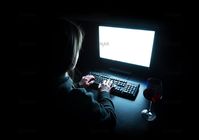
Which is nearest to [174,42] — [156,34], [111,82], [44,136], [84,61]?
[156,34]

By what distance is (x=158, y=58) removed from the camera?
51.5 inches

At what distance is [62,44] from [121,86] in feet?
1.93

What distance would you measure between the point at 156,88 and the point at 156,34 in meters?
0.39

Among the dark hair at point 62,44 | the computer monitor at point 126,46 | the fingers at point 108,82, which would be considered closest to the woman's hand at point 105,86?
the fingers at point 108,82

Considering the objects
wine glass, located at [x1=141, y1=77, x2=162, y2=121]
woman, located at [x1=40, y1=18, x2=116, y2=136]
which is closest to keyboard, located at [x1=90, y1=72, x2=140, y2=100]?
wine glass, located at [x1=141, y1=77, x2=162, y2=121]

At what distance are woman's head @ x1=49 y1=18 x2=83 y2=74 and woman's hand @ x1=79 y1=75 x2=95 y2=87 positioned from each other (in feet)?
1.43

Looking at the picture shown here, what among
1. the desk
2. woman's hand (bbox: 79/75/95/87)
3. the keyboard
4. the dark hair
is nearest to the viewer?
the dark hair

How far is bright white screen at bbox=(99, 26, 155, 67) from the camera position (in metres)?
1.22

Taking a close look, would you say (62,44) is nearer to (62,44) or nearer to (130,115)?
(62,44)

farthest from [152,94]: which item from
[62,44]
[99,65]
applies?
[99,65]

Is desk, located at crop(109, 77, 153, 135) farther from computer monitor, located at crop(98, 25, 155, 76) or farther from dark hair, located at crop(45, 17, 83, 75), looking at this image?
dark hair, located at crop(45, 17, 83, 75)

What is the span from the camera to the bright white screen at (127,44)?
4.00 feet

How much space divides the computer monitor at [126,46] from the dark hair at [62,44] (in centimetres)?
48

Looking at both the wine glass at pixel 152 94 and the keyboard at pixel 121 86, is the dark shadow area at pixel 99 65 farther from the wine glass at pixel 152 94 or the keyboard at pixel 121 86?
the keyboard at pixel 121 86
